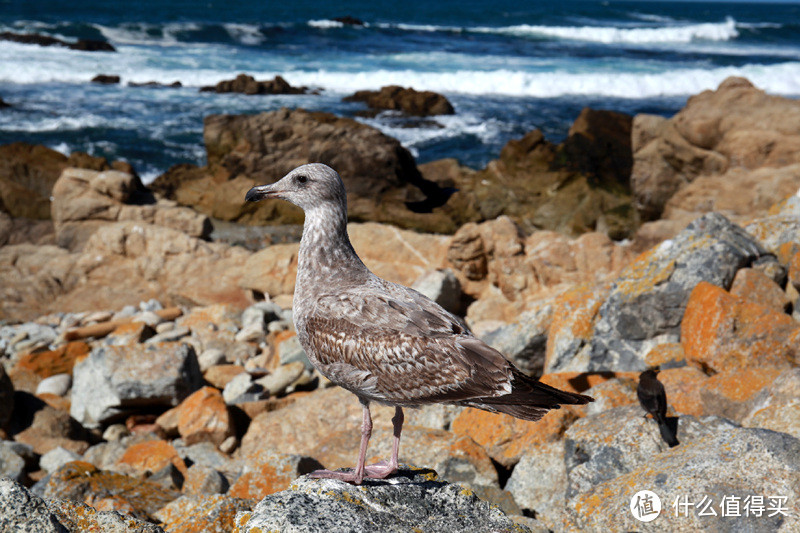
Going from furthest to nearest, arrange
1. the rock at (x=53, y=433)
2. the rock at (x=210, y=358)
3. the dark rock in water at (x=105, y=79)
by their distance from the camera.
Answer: the dark rock in water at (x=105, y=79), the rock at (x=210, y=358), the rock at (x=53, y=433)

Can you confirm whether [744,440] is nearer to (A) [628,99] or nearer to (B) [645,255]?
(B) [645,255]

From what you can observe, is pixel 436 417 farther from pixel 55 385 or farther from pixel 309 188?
pixel 55 385

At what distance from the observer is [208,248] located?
15.4 metres

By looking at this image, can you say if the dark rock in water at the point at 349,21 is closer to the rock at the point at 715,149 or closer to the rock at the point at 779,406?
the rock at the point at 715,149

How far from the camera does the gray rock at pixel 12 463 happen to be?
7219mm

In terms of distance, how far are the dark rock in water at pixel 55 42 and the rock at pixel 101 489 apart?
46.4 metres

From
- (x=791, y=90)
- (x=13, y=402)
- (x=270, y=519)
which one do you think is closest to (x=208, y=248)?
(x=13, y=402)

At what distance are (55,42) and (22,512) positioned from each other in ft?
167

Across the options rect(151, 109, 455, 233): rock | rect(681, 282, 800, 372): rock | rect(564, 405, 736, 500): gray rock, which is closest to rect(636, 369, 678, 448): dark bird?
rect(564, 405, 736, 500): gray rock

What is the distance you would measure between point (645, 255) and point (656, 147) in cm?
1149

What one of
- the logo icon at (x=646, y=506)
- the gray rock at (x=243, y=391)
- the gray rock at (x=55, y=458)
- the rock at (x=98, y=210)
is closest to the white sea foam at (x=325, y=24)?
the rock at (x=98, y=210)

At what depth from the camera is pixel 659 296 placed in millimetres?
7461

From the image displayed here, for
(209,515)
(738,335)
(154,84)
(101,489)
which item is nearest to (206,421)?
(101,489)

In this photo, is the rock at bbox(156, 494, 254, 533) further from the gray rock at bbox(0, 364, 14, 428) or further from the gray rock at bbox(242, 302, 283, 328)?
the gray rock at bbox(242, 302, 283, 328)
